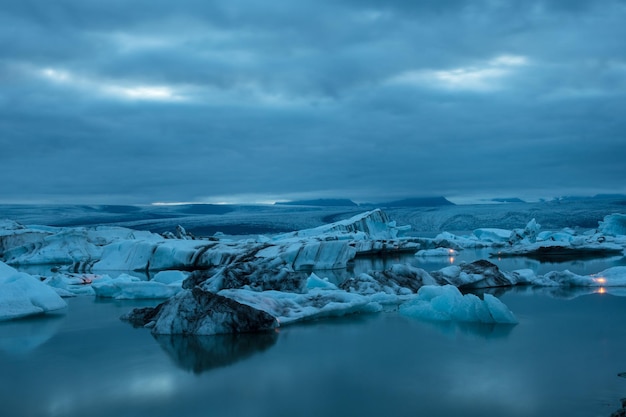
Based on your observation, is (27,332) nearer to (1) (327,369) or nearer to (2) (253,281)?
(2) (253,281)

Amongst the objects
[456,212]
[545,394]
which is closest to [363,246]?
[545,394]

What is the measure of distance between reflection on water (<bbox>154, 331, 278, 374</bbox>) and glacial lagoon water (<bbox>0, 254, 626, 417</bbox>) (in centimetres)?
1

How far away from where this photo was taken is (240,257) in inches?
580

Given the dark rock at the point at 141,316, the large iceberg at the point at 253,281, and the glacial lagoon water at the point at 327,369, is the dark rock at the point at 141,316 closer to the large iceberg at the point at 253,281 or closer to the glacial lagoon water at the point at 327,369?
the large iceberg at the point at 253,281

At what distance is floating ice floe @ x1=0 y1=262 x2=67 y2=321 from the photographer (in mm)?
7602

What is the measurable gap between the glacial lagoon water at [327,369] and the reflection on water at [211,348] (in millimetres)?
10

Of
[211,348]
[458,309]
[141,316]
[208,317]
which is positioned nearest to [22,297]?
[141,316]

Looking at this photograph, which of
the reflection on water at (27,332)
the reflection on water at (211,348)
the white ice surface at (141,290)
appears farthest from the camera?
the white ice surface at (141,290)

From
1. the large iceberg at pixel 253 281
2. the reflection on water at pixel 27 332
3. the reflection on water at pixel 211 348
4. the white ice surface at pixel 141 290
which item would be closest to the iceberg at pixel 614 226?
the large iceberg at pixel 253 281

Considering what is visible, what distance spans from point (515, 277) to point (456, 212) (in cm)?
3188

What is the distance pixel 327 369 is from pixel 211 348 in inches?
51.3

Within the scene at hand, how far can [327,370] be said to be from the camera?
4797 mm

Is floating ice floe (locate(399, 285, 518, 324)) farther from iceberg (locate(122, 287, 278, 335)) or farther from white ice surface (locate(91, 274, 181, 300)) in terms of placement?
white ice surface (locate(91, 274, 181, 300))

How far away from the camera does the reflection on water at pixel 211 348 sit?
16.6 ft
